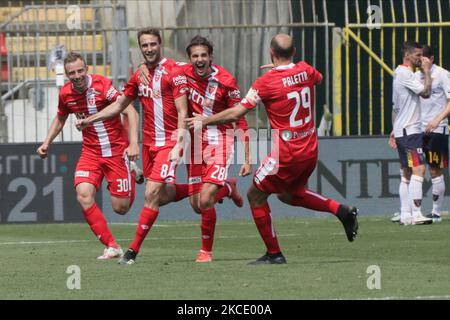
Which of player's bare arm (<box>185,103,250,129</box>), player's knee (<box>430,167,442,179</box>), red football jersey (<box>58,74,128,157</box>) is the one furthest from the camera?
player's knee (<box>430,167,442,179</box>)

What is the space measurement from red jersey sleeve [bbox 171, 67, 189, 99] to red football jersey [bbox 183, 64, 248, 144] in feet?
0.42

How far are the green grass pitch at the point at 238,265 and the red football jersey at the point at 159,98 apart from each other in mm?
1183

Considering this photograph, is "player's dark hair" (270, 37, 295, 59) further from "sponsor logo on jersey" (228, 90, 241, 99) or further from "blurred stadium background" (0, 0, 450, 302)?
"blurred stadium background" (0, 0, 450, 302)

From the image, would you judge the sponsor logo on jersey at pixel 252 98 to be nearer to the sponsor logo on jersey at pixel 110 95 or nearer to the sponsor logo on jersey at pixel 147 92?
Result: the sponsor logo on jersey at pixel 147 92

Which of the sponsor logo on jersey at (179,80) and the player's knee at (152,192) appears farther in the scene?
the sponsor logo on jersey at (179,80)

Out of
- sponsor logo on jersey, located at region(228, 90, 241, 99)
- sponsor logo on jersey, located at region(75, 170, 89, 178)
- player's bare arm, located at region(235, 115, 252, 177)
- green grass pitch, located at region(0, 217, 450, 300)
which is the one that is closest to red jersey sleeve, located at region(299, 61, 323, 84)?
player's bare arm, located at region(235, 115, 252, 177)

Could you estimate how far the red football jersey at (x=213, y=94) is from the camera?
1176 cm

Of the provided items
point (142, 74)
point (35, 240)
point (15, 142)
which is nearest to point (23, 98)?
point (15, 142)

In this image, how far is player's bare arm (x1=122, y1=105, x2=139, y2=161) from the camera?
11.9 meters

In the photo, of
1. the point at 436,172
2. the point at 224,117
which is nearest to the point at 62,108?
the point at 224,117

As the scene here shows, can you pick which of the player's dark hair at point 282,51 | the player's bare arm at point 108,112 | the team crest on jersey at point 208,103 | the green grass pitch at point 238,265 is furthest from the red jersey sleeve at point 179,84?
the green grass pitch at point 238,265

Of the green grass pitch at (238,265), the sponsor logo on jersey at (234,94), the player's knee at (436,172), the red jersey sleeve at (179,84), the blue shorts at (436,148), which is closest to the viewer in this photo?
the green grass pitch at (238,265)

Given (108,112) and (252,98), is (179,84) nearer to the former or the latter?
(108,112)

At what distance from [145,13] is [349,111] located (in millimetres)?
3544
